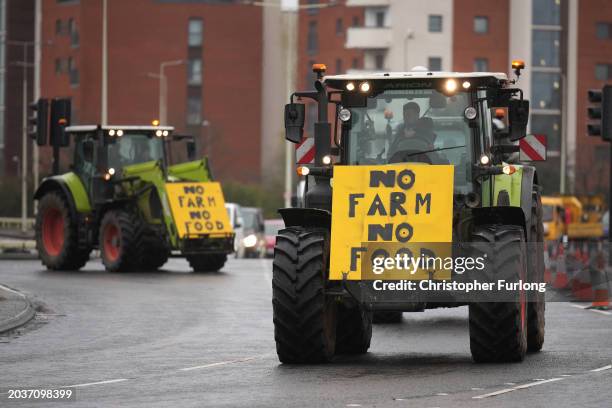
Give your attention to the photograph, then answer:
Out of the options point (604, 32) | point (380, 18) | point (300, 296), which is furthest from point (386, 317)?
point (604, 32)

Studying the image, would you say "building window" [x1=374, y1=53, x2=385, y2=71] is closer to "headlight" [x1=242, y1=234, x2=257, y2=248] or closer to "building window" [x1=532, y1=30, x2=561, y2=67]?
"building window" [x1=532, y1=30, x2=561, y2=67]

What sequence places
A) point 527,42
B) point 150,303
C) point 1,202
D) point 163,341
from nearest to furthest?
point 163,341
point 150,303
point 1,202
point 527,42

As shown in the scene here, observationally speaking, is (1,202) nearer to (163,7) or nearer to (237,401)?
(163,7)

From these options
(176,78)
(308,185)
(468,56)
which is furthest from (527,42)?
(308,185)

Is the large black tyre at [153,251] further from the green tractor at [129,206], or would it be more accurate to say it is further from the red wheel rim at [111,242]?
the red wheel rim at [111,242]

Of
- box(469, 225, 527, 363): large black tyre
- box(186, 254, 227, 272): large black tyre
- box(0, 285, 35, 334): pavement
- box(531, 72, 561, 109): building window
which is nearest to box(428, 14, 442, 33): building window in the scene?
box(531, 72, 561, 109): building window

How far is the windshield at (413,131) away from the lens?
697 inches

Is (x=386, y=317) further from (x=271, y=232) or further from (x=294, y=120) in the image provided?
(x=271, y=232)

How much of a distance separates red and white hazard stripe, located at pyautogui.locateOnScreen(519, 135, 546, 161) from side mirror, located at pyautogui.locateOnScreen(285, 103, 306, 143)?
16.9 ft

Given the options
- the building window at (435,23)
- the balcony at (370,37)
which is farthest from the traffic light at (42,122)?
the building window at (435,23)

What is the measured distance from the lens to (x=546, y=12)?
11250 centimetres

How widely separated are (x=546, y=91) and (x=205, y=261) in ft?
259

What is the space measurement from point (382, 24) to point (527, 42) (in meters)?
9.24

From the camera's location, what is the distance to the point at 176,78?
117000mm
